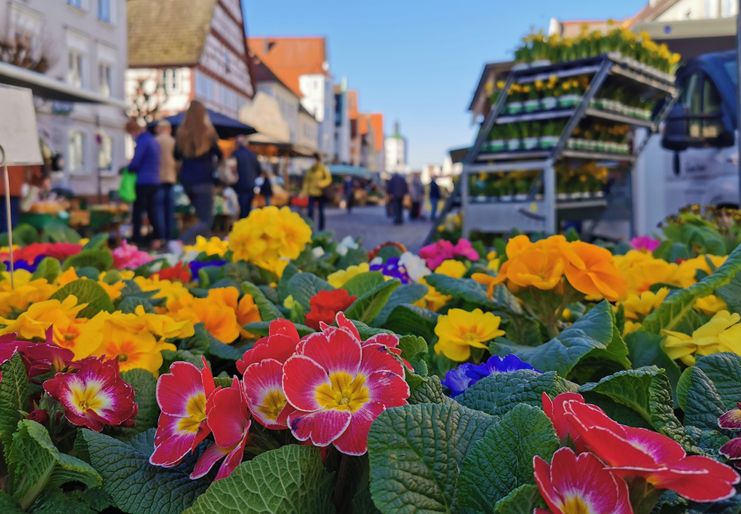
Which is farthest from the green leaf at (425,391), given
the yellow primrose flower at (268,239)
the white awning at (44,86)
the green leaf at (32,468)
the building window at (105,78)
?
the building window at (105,78)

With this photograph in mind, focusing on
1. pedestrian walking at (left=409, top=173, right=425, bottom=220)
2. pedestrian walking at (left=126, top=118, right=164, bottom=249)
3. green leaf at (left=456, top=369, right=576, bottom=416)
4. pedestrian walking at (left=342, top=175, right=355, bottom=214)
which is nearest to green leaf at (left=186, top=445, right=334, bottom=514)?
green leaf at (left=456, top=369, right=576, bottom=416)

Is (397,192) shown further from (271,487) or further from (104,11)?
(271,487)

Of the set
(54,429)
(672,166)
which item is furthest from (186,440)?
(672,166)

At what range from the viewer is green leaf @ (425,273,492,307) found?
157 cm

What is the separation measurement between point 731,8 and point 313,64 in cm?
5701

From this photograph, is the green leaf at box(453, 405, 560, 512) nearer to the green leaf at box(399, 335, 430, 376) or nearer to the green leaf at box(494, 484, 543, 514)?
the green leaf at box(494, 484, 543, 514)

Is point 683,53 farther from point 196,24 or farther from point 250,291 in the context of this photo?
point 196,24

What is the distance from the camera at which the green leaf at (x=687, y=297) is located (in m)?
1.36

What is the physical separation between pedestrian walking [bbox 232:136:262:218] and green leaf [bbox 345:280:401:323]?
10010 millimetres

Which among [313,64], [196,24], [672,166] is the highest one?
[313,64]

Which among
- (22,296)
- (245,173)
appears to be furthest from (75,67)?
(22,296)

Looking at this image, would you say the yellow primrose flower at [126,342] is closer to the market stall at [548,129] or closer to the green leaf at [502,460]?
the green leaf at [502,460]

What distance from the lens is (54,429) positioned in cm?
100

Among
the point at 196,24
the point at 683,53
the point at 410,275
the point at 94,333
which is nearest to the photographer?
the point at 94,333
